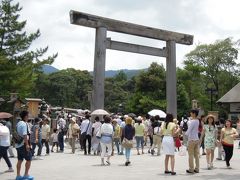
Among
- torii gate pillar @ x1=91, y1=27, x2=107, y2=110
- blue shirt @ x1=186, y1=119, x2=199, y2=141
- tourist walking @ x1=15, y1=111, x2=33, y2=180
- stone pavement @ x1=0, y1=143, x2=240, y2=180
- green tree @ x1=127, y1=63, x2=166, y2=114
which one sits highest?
green tree @ x1=127, y1=63, x2=166, y2=114

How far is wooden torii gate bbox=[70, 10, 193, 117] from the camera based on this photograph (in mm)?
21109

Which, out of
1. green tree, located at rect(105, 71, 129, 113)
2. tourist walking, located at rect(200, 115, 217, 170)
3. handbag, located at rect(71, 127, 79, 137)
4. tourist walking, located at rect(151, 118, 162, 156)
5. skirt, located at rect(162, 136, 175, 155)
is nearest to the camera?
skirt, located at rect(162, 136, 175, 155)

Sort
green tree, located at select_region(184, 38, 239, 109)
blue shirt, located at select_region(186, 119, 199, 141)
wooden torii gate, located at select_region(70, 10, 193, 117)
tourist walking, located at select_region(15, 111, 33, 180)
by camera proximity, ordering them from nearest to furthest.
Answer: tourist walking, located at select_region(15, 111, 33, 180) < blue shirt, located at select_region(186, 119, 199, 141) < wooden torii gate, located at select_region(70, 10, 193, 117) < green tree, located at select_region(184, 38, 239, 109)

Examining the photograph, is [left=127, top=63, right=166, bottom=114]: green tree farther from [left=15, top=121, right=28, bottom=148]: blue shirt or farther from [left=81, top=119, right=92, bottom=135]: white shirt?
[left=15, top=121, right=28, bottom=148]: blue shirt

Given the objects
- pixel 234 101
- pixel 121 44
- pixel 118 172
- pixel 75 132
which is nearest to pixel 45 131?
pixel 75 132

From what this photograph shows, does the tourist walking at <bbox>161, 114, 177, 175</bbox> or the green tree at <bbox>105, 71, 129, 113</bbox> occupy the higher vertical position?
the green tree at <bbox>105, 71, 129, 113</bbox>

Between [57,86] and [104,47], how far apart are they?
49720 mm

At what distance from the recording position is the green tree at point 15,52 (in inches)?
1310

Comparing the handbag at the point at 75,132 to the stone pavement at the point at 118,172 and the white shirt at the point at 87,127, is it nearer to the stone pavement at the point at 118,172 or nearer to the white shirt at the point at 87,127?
the white shirt at the point at 87,127

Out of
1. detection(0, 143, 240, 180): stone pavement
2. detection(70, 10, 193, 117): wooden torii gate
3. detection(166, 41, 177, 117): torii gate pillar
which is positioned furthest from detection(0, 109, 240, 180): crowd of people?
detection(166, 41, 177, 117): torii gate pillar

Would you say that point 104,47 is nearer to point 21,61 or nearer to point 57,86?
point 21,61

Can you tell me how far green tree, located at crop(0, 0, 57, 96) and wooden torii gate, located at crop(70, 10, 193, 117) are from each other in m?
13.2

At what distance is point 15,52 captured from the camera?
113 ft

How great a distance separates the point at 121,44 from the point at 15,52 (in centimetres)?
1481
